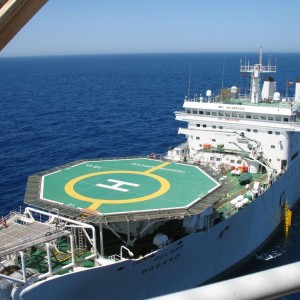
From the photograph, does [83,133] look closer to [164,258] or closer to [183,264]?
[183,264]

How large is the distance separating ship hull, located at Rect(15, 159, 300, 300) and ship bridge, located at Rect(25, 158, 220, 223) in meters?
2.33

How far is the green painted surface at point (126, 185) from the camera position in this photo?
20562 millimetres

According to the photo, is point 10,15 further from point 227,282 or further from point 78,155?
point 78,155

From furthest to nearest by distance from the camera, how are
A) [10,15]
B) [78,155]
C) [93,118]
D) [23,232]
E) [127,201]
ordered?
[93,118], [78,155], [127,201], [23,232], [10,15]

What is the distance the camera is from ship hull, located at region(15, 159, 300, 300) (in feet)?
55.9

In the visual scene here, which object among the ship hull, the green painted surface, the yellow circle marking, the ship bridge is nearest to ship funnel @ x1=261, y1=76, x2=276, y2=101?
the ship hull

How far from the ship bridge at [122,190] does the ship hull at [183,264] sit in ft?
7.66

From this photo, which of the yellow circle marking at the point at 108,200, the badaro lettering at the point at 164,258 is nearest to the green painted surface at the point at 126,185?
the yellow circle marking at the point at 108,200

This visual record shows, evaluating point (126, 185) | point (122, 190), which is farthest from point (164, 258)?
point (126, 185)

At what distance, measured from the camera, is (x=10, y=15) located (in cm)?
361

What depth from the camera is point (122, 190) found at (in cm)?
2241

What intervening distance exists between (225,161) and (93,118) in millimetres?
44532

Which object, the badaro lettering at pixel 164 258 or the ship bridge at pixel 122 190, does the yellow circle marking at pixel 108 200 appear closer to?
the ship bridge at pixel 122 190

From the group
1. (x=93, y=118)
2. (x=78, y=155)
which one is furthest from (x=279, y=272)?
(x=93, y=118)
